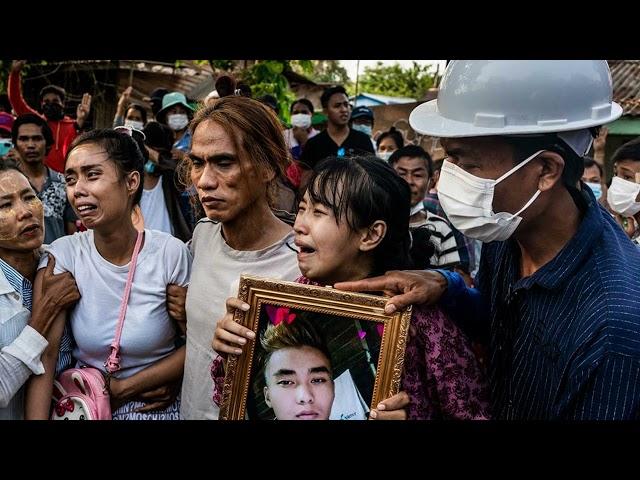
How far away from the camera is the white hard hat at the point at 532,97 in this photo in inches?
79.2

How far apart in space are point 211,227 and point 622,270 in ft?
5.50

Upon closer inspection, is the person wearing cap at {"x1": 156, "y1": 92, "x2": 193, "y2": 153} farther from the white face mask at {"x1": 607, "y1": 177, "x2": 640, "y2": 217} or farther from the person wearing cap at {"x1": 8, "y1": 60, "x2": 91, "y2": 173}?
the white face mask at {"x1": 607, "y1": 177, "x2": 640, "y2": 217}

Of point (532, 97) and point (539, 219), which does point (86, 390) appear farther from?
point (532, 97)

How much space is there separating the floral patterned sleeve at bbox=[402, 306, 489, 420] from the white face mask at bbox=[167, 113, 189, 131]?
5.74 meters

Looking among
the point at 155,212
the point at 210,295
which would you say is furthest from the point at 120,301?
the point at 155,212

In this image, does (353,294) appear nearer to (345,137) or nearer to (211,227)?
(211,227)

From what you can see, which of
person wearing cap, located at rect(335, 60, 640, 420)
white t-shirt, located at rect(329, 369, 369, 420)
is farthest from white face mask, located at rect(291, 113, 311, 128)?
white t-shirt, located at rect(329, 369, 369, 420)

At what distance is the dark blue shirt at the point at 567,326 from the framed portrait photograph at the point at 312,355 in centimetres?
38

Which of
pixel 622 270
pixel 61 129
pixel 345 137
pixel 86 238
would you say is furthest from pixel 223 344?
pixel 61 129

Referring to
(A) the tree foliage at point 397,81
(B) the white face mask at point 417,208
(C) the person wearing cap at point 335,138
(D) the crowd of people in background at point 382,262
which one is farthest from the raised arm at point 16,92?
(A) the tree foliage at point 397,81

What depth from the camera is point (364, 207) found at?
2217mm

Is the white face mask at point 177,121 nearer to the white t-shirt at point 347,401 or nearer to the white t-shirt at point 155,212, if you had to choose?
the white t-shirt at point 155,212

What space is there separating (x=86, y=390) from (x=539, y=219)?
1861mm

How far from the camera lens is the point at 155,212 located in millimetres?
5145
